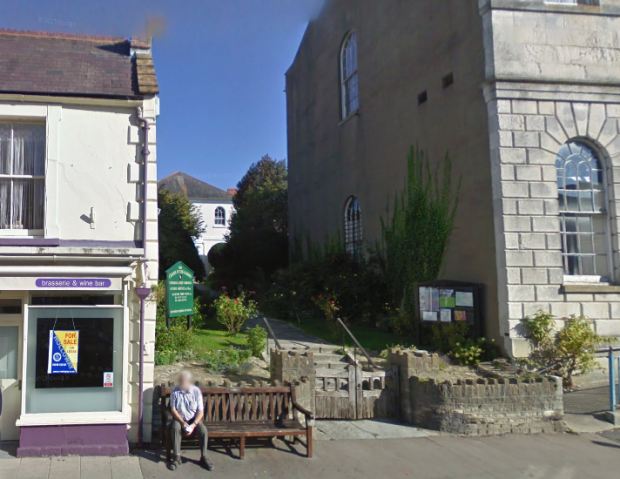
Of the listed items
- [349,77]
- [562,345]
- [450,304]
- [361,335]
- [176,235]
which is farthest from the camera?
[176,235]

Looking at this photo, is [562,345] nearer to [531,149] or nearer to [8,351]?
[531,149]

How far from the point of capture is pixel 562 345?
487 inches

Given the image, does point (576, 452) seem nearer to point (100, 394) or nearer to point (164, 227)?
point (100, 394)

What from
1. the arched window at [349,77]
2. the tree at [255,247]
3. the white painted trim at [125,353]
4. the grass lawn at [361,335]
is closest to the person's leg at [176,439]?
the white painted trim at [125,353]

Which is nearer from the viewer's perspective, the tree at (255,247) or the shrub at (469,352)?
the shrub at (469,352)

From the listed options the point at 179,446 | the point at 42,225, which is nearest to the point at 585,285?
the point at 179,446

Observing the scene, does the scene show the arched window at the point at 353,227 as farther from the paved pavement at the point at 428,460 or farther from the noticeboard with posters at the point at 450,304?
the paved pavement at the point at 428,460

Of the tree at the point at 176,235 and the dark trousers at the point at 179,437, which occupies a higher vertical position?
the tree at the point at 176,235

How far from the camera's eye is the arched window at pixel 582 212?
45.2ft

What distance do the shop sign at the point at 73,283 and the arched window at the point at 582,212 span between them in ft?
32.4

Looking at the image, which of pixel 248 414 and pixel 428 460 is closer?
pixel 428 460

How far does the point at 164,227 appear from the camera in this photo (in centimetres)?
2900

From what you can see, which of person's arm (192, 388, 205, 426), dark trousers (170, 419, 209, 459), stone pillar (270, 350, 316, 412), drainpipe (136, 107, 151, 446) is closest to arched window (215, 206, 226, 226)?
stone pillar (270, 350, 316, 412)

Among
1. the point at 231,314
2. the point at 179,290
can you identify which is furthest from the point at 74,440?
the point at 231,314
